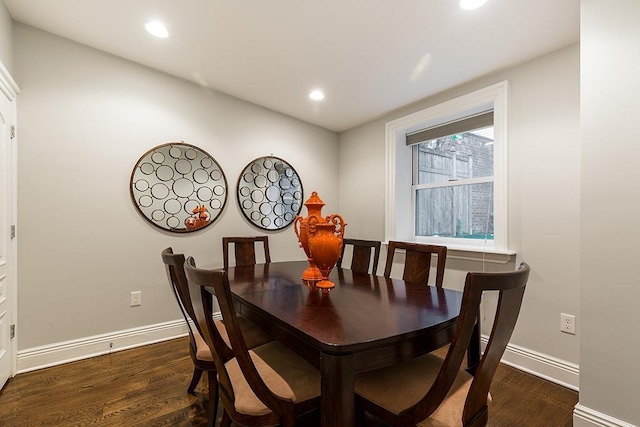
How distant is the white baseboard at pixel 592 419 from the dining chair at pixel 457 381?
90 cm

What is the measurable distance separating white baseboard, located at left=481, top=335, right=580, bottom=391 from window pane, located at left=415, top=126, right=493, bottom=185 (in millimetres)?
1517

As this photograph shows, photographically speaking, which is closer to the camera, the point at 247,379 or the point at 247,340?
the point at 247,379

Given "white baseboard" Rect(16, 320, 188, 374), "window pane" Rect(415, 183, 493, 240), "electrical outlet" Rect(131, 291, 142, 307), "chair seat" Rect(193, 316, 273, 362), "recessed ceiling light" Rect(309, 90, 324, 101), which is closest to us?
"chair seat" Rect(193, 316, 273, 362)

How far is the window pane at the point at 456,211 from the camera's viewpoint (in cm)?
276

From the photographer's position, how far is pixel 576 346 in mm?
2049

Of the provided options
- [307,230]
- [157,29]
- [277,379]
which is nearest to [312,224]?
[307,230]

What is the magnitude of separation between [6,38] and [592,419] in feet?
13.7

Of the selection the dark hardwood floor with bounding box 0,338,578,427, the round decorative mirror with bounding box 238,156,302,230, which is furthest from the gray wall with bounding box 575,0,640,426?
the round decorative mirror with bounding box 238,156,302,230

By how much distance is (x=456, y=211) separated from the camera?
120 inches

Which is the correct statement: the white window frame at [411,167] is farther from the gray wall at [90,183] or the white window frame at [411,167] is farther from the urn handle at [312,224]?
the gray wall at [90,183]

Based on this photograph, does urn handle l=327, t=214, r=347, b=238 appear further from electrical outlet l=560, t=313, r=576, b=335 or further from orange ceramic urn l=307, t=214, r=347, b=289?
electrical outlet l=560, t=313, r=576, b=335

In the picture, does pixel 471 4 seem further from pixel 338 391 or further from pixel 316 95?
pixel 338 391

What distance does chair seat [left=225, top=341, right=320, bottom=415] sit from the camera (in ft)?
3.50

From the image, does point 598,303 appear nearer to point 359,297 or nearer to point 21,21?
point 359,297
